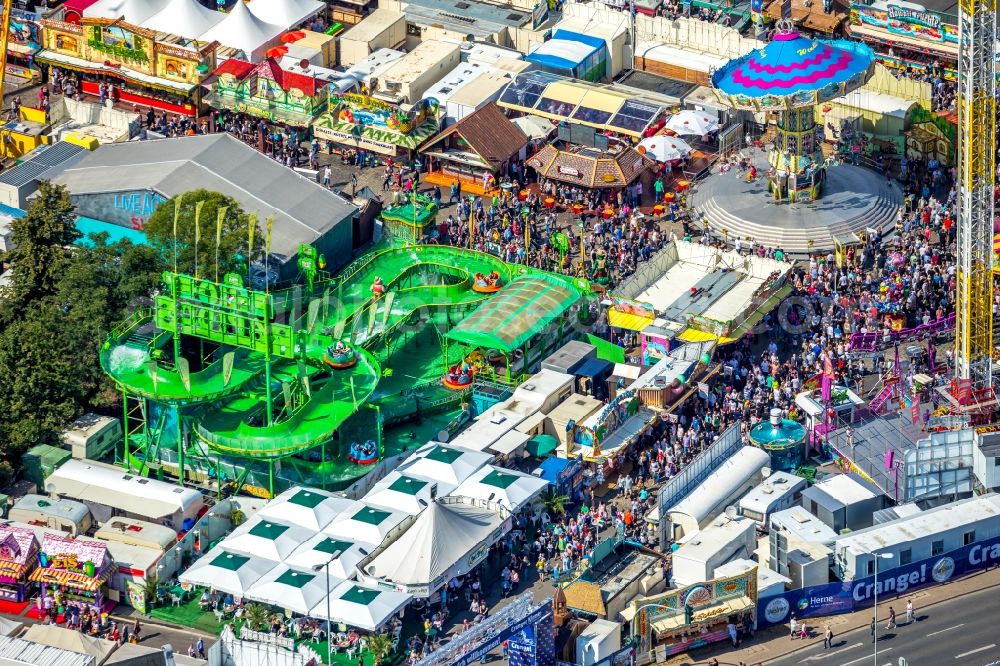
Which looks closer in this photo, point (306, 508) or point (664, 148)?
point (306, 508)

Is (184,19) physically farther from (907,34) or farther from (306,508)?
(306,508)

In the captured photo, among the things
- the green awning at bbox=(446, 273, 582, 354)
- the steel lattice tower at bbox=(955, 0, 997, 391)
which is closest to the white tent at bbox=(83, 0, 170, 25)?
the green awning at bbox=(446, 273, 582, 354)

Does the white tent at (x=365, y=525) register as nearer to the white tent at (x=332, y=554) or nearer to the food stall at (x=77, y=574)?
the white tent at (x=332, y=554)

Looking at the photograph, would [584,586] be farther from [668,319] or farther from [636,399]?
[668,319]

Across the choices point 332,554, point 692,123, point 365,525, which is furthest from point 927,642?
point 692,123

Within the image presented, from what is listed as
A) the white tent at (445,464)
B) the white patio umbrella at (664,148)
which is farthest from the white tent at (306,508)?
the white patio umbrella at (664,148)

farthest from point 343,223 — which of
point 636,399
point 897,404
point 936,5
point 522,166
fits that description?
point 936,5

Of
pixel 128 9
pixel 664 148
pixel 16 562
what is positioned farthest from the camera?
pixel 128 9
